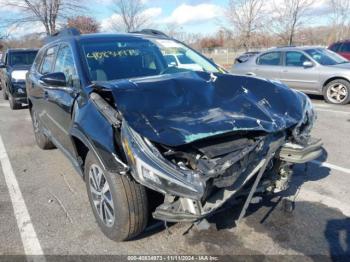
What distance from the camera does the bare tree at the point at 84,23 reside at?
21448 millimetres

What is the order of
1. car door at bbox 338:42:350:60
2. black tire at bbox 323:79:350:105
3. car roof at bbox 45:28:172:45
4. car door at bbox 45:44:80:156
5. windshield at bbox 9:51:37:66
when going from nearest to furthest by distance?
1. car door at bbox 45:44:80:156
2. car roof at bbox 45:28:172:45
3. black tire at bbox 323:79:350:105
4. windshield at bbox 9:51:37:66
5. car door at bbox 338:42:350:60

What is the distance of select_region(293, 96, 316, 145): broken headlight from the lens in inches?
123

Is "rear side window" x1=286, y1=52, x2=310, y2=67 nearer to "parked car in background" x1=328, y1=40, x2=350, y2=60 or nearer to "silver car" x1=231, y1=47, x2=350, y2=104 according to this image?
"silver car" x1=231, y1=47, x2=350, y2=104

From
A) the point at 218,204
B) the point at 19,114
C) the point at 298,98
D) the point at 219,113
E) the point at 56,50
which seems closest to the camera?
the point at 218,204

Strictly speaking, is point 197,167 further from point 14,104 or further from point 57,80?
point 14,104

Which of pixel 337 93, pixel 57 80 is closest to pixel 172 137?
pixel 57 80

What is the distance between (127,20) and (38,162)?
2310 centimetres

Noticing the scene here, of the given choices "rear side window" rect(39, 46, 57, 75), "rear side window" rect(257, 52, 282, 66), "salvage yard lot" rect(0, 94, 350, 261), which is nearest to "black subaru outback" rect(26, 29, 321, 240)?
"salvage yard lot" rect(0, 94, 350, 261)

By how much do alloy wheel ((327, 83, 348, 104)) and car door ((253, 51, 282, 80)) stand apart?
5.01 ft

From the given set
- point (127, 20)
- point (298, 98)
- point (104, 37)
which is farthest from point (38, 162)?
point (127, 20)

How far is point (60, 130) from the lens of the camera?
425 cm

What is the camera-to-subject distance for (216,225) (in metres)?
3.37

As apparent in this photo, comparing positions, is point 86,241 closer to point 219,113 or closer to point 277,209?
point 219,113

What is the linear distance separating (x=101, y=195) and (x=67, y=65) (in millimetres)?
1706
